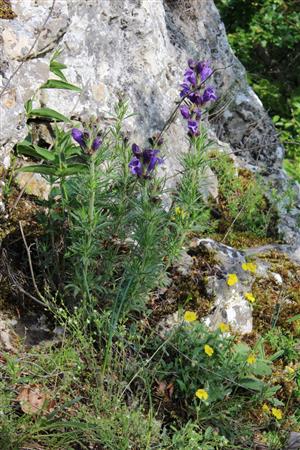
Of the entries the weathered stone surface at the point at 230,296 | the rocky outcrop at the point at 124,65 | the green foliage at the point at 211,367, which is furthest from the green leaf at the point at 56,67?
the green foliage at the point at 211,367

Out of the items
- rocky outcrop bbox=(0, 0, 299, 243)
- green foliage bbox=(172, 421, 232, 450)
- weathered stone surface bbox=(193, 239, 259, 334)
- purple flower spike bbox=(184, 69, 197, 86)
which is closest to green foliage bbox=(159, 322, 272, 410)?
green foliage bbox=(172, 421, 232, 450)

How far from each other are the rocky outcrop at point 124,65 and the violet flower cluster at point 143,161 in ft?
2.08

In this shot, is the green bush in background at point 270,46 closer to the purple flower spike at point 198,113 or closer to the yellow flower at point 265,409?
the purple flower spike at point 198,113

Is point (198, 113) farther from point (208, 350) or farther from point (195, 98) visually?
point (208, 350)

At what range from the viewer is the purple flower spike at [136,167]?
2828 millimetres

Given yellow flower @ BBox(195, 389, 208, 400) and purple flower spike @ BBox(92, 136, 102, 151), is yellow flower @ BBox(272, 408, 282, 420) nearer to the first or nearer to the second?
yellow flower @ BBox(195, 389, 208, 400)

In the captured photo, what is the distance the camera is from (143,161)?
9.18 feet

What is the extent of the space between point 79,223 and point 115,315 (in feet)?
1.53

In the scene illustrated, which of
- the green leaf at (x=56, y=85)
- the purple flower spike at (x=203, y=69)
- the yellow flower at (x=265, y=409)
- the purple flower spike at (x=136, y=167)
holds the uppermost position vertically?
the purple flower spike at (x=203, y=69)

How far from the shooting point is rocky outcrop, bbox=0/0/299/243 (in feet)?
11.5

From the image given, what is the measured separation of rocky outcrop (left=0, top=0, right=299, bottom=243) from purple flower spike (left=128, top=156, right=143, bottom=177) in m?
0.66

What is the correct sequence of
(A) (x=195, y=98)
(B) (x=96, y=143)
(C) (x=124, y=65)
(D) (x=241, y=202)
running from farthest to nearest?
(D) (x=241, y=202) → (C) (x=124, y=65) → (A) (x=195, y=98) → (B) (x=96, y=143)

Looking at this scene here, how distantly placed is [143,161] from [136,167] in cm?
5

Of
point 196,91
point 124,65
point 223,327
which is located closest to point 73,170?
point 196,91
